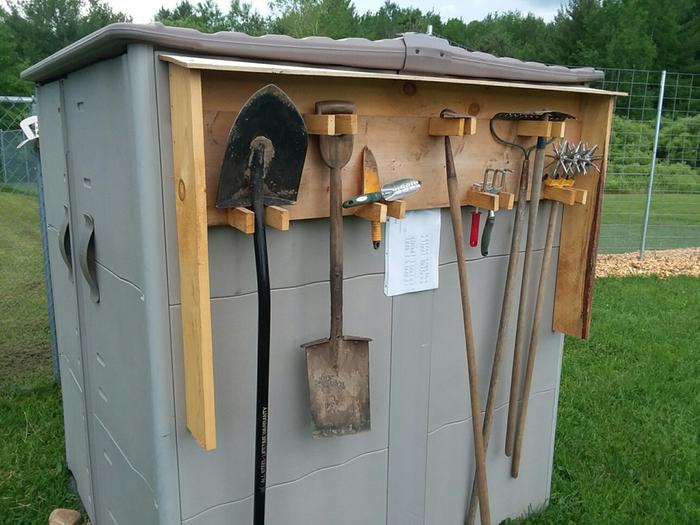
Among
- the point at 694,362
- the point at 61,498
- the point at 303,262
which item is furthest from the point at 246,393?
the point at 694,362

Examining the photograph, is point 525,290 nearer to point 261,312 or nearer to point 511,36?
point 261,312

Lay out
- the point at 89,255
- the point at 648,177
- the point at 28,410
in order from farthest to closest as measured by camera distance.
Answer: the point at 648,177 → the point at 28,410 → the point at 89,255

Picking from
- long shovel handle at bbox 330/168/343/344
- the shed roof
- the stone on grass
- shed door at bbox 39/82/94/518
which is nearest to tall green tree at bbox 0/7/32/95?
shed door at bbox 39/82/94/518

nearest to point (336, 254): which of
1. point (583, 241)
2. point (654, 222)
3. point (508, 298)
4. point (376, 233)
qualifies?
point (376, 233)

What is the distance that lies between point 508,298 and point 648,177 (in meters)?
7.50

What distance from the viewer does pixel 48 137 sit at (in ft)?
7.90

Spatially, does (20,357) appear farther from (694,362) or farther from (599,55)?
(599,55)

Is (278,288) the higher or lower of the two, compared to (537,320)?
higher

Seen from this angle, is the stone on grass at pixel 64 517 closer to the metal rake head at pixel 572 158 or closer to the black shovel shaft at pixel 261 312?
the black shovel shaft at pixel 261 312

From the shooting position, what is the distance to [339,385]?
1.80 meters

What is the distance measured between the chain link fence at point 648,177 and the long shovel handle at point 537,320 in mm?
6394

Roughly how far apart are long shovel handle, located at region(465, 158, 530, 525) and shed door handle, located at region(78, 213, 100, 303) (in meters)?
1.36

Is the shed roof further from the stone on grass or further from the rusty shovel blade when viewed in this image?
the stone on grass

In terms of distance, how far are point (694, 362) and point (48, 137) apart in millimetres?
4226
